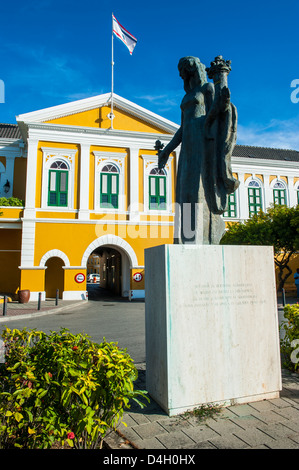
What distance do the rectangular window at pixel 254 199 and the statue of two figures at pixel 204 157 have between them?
65.2 feet

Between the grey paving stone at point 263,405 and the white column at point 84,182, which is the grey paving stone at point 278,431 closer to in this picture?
the grey paving stone at point 263,405

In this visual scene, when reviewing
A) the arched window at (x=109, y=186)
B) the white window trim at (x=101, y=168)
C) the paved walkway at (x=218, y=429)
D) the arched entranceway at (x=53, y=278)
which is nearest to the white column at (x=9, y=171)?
the arched entranceway at (x=53, y=278)

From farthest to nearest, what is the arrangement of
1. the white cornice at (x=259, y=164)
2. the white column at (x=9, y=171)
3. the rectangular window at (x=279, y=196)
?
the rectangular window at (x=279, y=196), the white cornice at (x=259, y=164), the white column at (x=9, y=171)

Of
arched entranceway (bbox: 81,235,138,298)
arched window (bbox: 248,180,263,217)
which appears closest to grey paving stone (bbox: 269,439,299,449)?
arched entranceway (bbox: 81,235,138,298)

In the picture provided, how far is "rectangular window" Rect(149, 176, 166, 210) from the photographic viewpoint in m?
19.6

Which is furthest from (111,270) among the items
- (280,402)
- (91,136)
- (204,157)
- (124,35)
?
(280,402)

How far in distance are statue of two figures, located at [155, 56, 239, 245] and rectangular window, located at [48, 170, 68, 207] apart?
15.0 m

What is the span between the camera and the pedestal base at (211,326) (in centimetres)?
332

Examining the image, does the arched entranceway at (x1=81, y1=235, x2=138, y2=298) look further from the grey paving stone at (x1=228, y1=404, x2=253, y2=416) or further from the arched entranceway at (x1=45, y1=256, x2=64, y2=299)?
the grey paving stone at (x1=228, y1=404, x2=253, y2=416)

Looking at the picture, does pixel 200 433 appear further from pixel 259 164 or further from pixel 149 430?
pixel 259 164

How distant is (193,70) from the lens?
423cm

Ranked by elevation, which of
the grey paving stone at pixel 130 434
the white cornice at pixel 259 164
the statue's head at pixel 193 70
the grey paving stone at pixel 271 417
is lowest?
A: the grey paving stone at pixel 130 434

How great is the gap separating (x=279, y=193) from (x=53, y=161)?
52.6 ft

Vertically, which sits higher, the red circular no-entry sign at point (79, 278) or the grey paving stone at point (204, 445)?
the red circular no-entry sign at point (79, 278)
